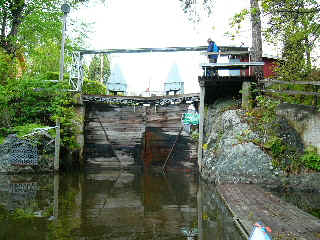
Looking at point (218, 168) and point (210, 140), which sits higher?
point (210, 140)

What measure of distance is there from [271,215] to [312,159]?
4.18m

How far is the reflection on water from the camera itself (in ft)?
16.2

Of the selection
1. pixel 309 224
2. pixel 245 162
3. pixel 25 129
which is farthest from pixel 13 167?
pixel 309 224

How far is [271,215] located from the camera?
5340mm

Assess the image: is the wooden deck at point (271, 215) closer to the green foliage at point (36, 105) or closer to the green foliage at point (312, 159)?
the green foliage at point (312, 159)

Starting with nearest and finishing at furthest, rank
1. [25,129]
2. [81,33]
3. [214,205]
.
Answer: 1. [214,205]
2. [25,129]
3. [81,33]

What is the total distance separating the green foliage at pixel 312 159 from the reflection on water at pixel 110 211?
3007mm

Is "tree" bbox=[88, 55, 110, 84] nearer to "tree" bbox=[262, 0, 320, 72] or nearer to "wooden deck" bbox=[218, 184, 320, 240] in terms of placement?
"tree" bbox=[262, 0, 320, 72]

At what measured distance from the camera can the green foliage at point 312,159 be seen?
8.52 meters

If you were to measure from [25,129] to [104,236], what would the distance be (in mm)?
8767

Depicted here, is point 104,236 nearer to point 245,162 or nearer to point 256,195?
point 256,195

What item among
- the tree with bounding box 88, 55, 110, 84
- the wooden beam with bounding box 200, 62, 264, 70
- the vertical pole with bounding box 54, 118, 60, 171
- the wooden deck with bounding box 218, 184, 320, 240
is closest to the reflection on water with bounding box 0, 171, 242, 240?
the wooden deck with bounding box 218, 184, 320, 240

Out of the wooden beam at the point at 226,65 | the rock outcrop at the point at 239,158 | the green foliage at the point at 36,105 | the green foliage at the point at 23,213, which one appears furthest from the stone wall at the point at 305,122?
the green foliage at the point at 36,105

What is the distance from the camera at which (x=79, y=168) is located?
13.8 meters
